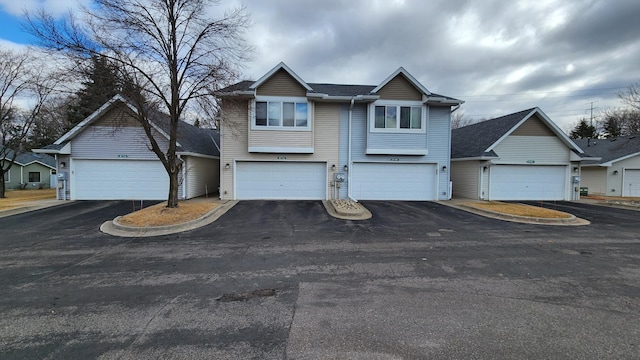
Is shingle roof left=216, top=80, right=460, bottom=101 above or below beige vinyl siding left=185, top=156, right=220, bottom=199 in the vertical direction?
above

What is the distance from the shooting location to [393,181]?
15.8 m

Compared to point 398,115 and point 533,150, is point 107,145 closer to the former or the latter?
point 398,115

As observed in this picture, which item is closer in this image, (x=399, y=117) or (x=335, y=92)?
(x=399, y=117)

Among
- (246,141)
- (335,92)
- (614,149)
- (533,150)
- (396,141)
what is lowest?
(533,150)

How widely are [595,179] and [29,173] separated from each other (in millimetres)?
53467

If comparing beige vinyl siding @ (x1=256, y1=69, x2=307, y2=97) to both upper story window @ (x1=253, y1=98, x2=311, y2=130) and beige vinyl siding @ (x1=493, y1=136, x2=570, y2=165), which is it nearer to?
upper story window @ (x1=253, y1=98, x2=311, y2=130)

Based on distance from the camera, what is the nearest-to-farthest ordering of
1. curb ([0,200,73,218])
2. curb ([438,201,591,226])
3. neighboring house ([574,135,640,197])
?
curb ([438,201,591,226]), curb ([0,200,73,218]), neighboring house ([574,135,640,197])

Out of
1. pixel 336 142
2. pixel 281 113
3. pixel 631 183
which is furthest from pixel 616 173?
pixel 281 113

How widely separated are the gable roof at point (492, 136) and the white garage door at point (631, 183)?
812 cm

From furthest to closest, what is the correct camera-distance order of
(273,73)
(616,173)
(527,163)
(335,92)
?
(616,173) → (527,163) → (335,92) → (273,73)

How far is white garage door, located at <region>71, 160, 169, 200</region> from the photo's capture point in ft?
50.0

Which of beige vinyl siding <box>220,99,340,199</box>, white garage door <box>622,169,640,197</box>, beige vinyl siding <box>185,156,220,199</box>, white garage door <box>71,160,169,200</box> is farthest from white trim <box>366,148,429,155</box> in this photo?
white garage door <box>622,169,640,197</box>

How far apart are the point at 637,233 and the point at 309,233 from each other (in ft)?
34.1

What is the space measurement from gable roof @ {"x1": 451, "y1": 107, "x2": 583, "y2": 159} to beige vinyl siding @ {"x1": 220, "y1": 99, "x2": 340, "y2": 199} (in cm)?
894
